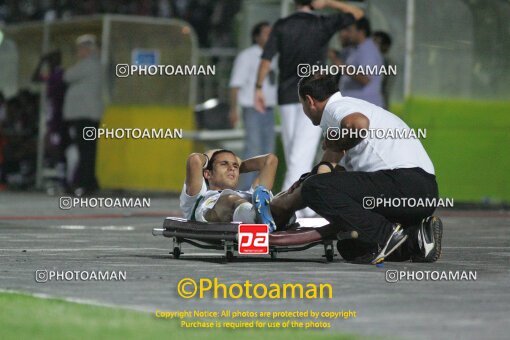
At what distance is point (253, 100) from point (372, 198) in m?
8.75

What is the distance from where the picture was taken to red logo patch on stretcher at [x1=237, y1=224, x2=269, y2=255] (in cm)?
1020

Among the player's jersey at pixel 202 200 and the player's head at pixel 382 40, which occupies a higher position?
the player's head at pixel 382 40

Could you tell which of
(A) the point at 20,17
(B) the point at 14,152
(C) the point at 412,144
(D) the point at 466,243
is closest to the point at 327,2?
(D) the point at 466,243

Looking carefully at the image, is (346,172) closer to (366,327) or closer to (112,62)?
(366,327)

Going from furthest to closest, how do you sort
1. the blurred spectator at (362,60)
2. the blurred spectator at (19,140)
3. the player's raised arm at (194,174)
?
the blurred spectator at (19,140) → the blurred spectator at (362,60) → the player's raised arm at (194,174)

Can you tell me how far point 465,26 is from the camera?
20062mm

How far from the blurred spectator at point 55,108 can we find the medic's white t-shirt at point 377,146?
1404cm

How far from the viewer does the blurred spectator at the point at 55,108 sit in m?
24.4

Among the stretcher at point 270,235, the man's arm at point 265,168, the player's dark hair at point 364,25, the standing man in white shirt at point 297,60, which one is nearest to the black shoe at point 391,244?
the stretcher at point 270,235

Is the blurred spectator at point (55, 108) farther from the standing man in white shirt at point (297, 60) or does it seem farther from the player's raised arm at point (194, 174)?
the player's raised arm at point (194, 174)

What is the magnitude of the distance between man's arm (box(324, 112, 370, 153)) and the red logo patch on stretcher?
0.82m

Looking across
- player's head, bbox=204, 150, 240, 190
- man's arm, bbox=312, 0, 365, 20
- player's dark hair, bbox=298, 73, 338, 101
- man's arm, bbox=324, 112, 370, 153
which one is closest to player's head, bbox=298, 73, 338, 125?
player's dark hair, bbox=298, 73, 338, 101

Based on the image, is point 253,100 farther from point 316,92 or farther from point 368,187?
point 368,187

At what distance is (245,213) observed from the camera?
34.8 ft
